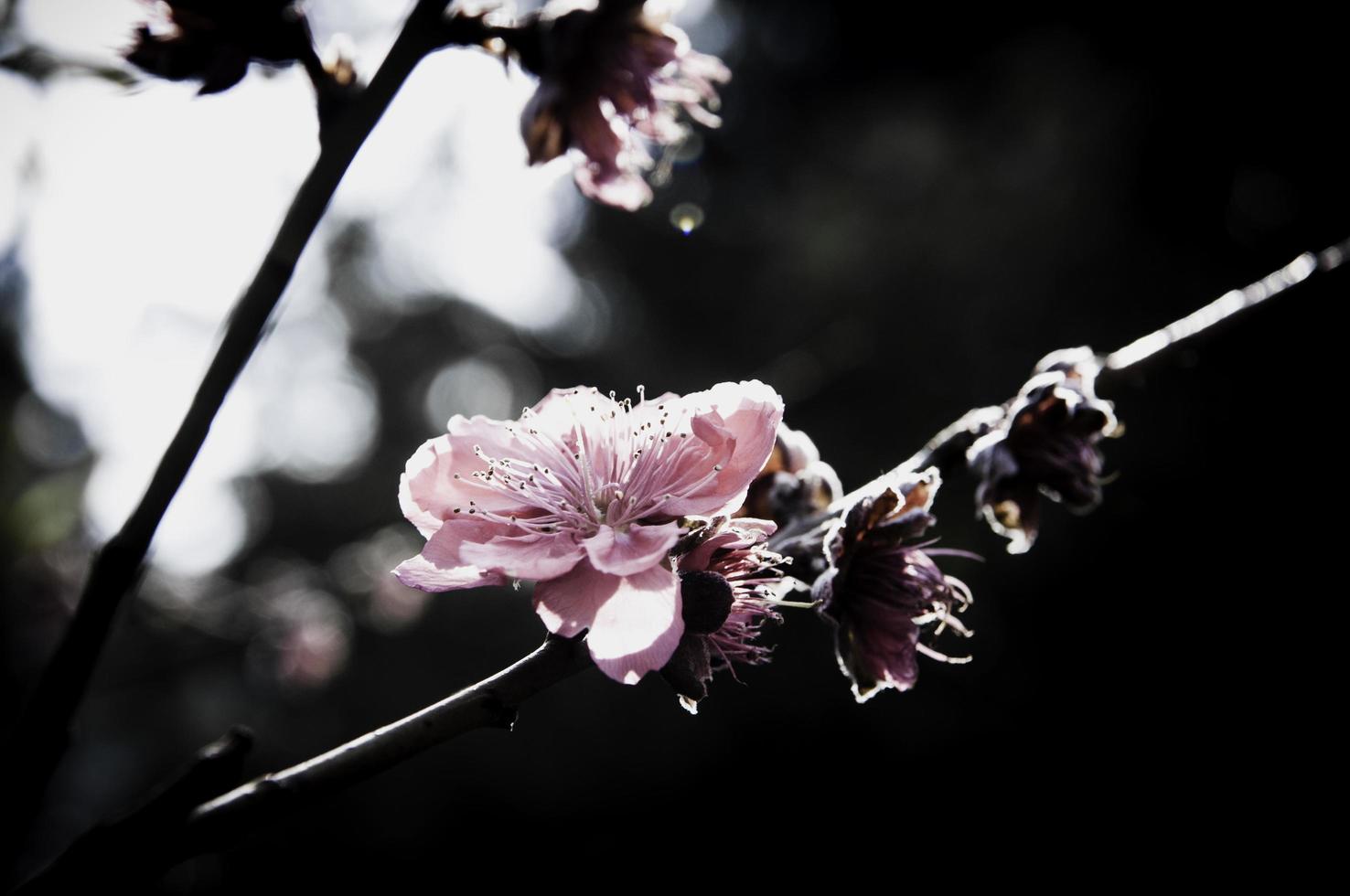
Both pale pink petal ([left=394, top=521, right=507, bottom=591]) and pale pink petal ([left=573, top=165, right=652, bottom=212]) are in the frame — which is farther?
pale pink petal ([left=573, top=165, right=652, bottom=212])

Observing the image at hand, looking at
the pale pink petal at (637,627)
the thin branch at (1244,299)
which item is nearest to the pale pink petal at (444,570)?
the pale pink petal at (637,627)

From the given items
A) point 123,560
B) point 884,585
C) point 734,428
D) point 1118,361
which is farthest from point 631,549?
point 1118,361

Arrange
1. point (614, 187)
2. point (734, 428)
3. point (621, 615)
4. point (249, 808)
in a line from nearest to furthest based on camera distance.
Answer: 1. point (249, 808)
2. point (621, 615)
3. point (734, 428)
4. point (614, 187)

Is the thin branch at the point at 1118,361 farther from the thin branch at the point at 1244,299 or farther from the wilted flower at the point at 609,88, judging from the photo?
the wilted flower at the point at 609,88

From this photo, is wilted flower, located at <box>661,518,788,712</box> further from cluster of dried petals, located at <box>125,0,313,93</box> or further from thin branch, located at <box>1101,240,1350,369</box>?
cluster of dried petals, located at <box>125,0,313,93</box>

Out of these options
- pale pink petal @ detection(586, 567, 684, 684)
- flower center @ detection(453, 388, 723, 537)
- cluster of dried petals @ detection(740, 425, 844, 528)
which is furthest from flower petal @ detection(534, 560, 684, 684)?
cluster of dried petals @ detection(740, 425, 844, 528)

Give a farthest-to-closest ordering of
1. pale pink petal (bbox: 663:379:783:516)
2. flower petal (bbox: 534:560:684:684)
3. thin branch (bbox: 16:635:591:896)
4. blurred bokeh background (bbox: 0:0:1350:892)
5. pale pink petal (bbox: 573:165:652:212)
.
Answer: blurred bokeh background (bbox: 0:0:1350:892) < pale pink petal (bbox: 573:165:652:212) < pale pink petal (bbox: 663:379:783:516) < flower petal (bbox: 534:560:684:684) < thin branch (bbox: 16:635:591:896)

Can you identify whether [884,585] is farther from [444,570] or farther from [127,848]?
[127,848]
